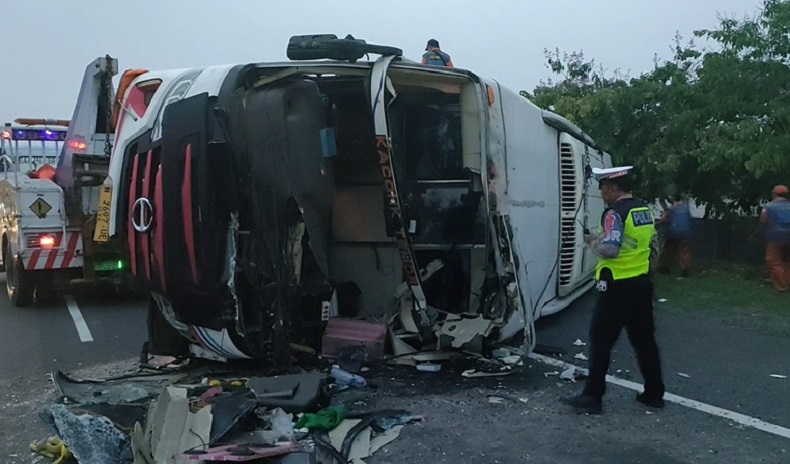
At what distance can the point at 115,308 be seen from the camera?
977 cm

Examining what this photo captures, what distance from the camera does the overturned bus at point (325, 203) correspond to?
17.7ft

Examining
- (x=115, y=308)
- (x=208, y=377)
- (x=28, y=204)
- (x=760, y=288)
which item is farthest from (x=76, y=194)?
(x=760, y=288)

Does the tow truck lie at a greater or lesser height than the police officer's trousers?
greater

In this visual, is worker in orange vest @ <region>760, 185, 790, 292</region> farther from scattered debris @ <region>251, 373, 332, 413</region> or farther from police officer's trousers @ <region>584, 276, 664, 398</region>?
scattered debris @ <region>251, 373, 332, 413</region>

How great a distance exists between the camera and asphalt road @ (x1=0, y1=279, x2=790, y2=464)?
4379 mm

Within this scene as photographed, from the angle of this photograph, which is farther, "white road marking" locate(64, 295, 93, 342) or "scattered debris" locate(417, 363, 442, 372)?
"white road marking" locate(64, 295, 93, 342)

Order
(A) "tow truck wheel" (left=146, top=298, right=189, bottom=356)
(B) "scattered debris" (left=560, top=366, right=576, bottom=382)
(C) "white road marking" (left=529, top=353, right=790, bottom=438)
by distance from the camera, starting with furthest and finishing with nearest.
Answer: (A) "tow truck wheel" (left=146, top=298, right=189, bottom=356)
(B) "scattered debris" (left=560, top=366, right=576, bottom=382)
(C) "white road marking" (left=529, top=353, right=790, bottom=438)

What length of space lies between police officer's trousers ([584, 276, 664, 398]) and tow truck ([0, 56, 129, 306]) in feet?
19.2

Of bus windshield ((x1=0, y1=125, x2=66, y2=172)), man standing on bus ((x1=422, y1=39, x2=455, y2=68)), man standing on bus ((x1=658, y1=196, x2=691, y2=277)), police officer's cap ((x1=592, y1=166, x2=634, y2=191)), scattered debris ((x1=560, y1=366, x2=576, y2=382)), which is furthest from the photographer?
man standing on bus ((x1=658, y1=196, x2=691, y2=277))

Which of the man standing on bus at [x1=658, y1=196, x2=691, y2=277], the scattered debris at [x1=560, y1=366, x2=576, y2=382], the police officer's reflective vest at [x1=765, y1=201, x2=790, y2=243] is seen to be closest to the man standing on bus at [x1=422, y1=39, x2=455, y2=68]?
the scattered debris at [x1=560, y1=366, x2=576, y2=382]

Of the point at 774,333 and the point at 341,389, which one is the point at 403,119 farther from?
the point at 774,333

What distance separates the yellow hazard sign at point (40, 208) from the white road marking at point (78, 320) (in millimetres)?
1182

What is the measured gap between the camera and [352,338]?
6.09 m

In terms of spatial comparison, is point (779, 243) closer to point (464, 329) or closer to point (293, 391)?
point (464, 329)
